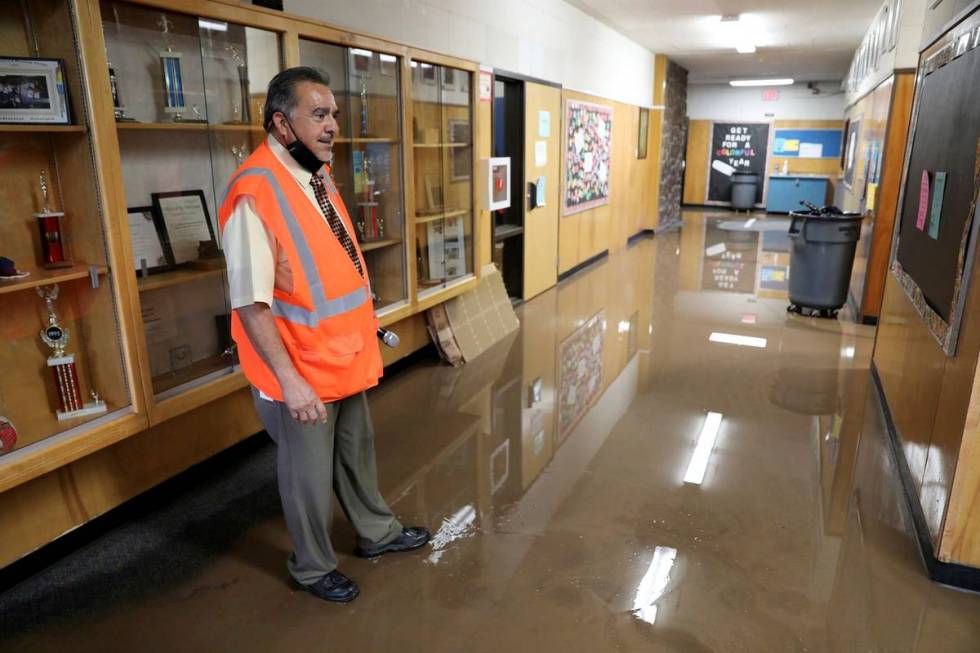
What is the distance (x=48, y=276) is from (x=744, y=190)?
47.5ft

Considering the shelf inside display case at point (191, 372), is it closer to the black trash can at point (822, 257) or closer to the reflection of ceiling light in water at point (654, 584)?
the reflection of ceiling light in water at point (654, 584)

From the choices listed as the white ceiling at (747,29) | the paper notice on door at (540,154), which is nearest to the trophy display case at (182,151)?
the paper notice on door at (540,154)

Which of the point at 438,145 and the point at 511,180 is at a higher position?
the point at 438,145

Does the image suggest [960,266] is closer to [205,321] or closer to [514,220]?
[205,321]

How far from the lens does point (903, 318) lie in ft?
11.4

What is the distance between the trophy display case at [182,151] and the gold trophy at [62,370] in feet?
0.86

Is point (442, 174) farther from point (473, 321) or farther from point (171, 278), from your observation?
point (171, 278)

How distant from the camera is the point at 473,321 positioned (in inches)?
190

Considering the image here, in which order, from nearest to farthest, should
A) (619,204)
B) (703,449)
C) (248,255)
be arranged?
(248,255) → (703,449) → (619,204)

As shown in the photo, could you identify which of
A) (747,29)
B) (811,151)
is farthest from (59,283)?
(811,151)

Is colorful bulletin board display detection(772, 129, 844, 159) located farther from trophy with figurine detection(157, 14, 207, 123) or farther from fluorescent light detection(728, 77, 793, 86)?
trophy with figurine detection(157, 14, 207, 123)

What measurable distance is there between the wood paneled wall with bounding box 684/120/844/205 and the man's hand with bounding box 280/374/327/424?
1468 centimetres

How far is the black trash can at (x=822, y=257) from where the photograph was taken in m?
5.46

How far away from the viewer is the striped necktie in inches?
80.5
